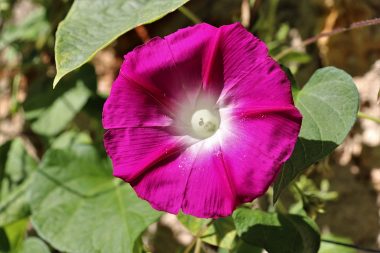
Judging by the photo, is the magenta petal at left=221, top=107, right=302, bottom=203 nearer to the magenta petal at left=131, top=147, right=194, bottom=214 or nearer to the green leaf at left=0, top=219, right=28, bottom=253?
the magenta petal at left=131, top=147, right=194, bottom=214

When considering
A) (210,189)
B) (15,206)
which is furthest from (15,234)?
(210,189)

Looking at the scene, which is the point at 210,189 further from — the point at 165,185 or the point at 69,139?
the point at 69,139

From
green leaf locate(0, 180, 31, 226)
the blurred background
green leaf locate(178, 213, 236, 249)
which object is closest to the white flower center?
green leaf locate(178, 213, 236, 249)

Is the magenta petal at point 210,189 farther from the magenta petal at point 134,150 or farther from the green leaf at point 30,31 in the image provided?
the green leaf at point 30,31

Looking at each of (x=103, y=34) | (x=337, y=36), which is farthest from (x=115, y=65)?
(x=103, y=34)

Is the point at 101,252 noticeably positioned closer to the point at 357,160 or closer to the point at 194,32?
the point at 194,32

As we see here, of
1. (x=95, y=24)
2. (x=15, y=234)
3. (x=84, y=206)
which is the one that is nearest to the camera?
(x=95, y=24)
